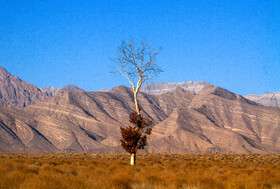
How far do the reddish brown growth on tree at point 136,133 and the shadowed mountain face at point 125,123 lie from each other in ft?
350

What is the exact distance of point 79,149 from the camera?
154 meters

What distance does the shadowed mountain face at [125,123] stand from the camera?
154 metres

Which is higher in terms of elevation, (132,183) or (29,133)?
(29,133)

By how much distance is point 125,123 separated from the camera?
18538 centimetres

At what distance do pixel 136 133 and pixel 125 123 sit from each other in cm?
14460

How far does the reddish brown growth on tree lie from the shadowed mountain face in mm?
106671

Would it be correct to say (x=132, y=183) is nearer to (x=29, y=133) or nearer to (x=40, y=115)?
(x=29, y=133)

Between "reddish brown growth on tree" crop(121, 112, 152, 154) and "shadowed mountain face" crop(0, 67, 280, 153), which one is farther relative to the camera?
"shadowed mountain face" crop(0, 67, 280, 153)

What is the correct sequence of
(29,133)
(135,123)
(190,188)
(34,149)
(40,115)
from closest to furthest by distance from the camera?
(190,188), (135,123), (34,149), (29,133), (40,115)

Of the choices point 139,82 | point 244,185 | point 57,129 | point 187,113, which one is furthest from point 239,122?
point 244,185

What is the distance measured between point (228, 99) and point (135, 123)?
504ft

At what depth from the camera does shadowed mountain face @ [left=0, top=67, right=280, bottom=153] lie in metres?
154

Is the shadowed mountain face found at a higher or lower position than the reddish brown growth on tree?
higher

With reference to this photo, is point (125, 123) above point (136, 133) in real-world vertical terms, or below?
above
